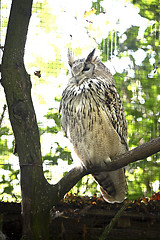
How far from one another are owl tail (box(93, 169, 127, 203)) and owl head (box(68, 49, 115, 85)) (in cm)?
63

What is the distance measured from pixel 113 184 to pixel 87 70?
2.63ft

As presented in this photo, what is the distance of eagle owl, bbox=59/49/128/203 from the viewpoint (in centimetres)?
189

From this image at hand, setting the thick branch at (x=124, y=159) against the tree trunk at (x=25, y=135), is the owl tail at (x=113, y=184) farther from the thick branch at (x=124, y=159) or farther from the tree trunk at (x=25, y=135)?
the tree trunk at (x=25, y=135)

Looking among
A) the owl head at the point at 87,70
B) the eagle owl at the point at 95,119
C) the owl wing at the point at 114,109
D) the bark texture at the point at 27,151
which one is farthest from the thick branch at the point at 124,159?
the owl head at the point at 87,70

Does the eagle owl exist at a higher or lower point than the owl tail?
higher

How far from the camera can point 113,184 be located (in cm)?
212

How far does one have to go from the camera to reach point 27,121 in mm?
1568

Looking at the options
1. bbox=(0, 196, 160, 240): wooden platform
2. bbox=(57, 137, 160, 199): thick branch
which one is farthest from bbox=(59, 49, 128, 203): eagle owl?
bbox=(57, 137, 160, 199): thick branch

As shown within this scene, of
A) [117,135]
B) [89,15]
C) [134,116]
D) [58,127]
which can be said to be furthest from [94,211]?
[89,15]

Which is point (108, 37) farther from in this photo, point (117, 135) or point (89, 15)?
point (117, 135)

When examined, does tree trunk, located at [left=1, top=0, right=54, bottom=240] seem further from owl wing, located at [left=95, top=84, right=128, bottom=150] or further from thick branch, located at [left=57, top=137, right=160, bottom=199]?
owl wing, located at [left=95, top=84, right=128, bottom=150]

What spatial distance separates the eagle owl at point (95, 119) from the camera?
189cm

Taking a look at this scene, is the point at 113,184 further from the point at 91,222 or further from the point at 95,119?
the point at 95,119

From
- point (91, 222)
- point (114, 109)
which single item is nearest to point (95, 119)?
point (114, 109)
